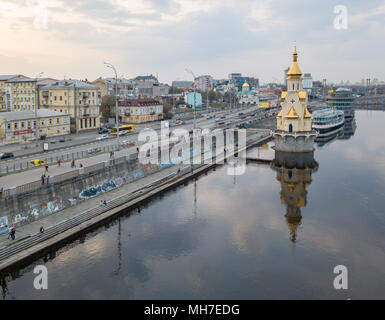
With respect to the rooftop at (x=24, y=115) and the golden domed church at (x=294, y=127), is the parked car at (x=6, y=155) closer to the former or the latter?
the rooftop at (x=24, y=115)

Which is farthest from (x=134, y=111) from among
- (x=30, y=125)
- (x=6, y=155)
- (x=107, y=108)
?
(x=6, y=155)

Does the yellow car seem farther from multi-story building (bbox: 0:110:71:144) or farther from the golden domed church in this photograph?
the golden domed church

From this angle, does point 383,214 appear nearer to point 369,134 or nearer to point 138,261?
point 138,261

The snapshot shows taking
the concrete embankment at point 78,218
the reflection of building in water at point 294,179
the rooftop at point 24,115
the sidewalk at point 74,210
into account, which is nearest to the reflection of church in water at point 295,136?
the reflection of building in water at point 294,179

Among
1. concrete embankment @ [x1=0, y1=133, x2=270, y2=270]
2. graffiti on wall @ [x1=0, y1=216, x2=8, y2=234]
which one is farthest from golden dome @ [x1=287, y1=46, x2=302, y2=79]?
graffiti on wall @ [x1=0, y1=216, x2=8, y2=234]

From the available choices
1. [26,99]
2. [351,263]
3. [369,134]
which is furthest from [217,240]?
[369,134]

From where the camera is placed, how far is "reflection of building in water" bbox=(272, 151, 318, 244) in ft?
133

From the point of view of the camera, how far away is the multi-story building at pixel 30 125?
60.1m

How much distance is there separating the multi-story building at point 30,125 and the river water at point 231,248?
30.5 meters

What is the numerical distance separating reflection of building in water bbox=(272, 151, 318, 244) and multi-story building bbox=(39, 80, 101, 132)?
135 ft

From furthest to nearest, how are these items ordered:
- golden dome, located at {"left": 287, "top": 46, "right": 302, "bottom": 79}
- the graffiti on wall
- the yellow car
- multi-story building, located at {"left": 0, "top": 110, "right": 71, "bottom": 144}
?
golden dome, located at {"left": 287, "top": 46, "right": 302, "bottom": 79} → multi-story building, located at {"left": 0, "top": 110, "right": 71, "bottom": 144} → the yellow car → the graffiti on wall

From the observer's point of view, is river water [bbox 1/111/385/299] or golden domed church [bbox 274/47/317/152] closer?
river water [bbox 1/111/385/299]

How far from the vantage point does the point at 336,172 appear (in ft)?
197

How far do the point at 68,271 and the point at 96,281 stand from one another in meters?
2.81
